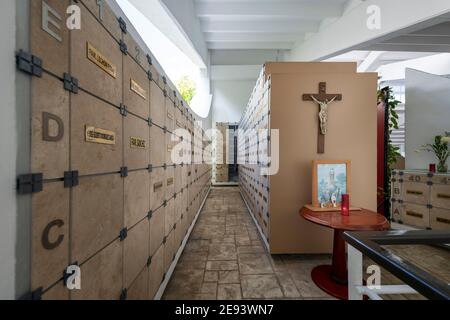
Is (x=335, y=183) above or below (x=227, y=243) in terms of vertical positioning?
above

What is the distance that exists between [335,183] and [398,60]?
349 inches

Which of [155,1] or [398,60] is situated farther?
[398,60]

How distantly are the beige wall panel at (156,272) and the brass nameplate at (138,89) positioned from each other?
1280 mm

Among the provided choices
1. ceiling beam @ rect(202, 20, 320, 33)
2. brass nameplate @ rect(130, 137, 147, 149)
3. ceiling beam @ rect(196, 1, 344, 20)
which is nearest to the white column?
brass nameplate @ rect(130, 137, 147, 149)

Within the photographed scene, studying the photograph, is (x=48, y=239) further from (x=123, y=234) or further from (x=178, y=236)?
(x=178, y=236)

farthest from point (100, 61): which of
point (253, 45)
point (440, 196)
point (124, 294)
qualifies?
point (253, 45)

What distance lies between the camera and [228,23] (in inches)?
189

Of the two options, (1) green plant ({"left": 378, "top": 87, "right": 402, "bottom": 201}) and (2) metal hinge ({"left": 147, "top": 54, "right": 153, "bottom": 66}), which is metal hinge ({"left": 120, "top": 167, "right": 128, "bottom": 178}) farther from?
(1) green plant ({"left": 378, "top": 87, "right": 402, "bottom": 201})

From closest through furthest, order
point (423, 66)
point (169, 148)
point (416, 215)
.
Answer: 1. point (169, 148)
2. point (416, 215)
3. point (423, 66)

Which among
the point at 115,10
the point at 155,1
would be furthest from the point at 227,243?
the point at 155,1

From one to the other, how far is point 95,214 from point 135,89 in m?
0.84

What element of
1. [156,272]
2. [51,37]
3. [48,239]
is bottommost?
[156,272]

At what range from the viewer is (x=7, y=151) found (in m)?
0.60

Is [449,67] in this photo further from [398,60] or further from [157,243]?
[157,243]
